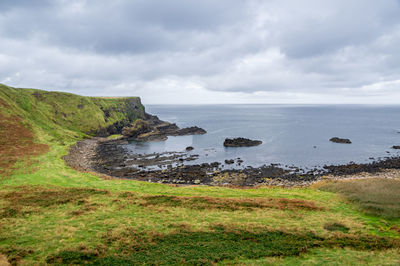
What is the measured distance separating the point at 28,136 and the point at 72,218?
76.1 meters

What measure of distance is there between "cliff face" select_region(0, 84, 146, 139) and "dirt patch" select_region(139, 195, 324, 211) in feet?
296

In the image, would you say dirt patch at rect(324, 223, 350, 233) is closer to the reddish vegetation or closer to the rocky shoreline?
the rocky shoreline

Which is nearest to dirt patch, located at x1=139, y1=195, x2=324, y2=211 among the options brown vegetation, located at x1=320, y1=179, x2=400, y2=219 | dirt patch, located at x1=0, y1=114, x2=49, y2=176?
brown vegetation, located at x1=320, y1=179, x2=400, y2=219

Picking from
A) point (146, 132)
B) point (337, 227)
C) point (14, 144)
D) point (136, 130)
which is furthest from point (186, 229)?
point (146, 132)

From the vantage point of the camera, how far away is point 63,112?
133 metres

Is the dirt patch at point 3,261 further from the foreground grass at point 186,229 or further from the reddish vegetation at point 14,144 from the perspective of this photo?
the reddish vegetation at point 14,144

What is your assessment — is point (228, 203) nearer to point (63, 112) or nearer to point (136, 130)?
point (136, 130)

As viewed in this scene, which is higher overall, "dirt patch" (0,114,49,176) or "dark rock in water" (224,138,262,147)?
"dirt patch" (0,114,49,176)

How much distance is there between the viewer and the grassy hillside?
693 inches

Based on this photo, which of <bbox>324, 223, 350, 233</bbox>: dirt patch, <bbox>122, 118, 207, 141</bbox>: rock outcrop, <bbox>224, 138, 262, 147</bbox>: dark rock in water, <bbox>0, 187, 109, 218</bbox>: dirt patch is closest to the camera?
<bbox>324, 223, 350, 233</bbox>: dirt patch

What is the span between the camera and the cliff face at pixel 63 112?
10125 centimetres

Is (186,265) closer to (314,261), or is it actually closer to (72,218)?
(314,261)

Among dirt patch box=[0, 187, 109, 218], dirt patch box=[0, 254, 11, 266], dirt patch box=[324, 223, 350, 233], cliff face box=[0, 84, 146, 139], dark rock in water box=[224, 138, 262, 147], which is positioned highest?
cliff face box=[0, 84, 146, 139]

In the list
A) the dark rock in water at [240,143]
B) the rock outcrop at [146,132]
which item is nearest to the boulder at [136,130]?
the rock outcrop at [146,132]
